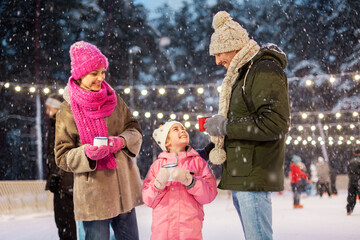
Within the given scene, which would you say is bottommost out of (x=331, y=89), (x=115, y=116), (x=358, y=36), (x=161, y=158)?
(x=161, y=158)

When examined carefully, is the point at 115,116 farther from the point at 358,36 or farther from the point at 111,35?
the point at 358,36

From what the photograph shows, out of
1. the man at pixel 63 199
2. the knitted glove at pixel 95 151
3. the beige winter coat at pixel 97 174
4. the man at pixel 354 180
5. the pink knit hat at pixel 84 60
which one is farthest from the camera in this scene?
the man at pixel 354 180

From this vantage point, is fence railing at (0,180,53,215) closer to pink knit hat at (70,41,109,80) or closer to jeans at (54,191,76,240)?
jeans at (54,191,76,240)

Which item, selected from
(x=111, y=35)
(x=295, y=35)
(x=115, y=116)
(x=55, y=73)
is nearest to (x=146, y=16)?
(x=111, y=35)

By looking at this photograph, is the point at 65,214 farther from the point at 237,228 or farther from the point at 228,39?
the point at 237,228

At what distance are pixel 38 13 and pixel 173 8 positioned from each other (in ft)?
32.4

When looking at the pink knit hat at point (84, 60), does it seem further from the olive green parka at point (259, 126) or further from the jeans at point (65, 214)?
the jeans at point (65, 214)

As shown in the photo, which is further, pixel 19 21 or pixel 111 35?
pixel 111 35

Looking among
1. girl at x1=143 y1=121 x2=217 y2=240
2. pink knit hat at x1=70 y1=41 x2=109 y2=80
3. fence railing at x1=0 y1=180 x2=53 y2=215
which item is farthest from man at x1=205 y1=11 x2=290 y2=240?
fence railing at x1=0 y1=180 x2=53 y2=215

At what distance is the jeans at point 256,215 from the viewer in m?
2.58

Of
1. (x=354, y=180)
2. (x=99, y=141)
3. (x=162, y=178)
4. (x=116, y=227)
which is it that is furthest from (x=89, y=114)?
(x=354, y=180)

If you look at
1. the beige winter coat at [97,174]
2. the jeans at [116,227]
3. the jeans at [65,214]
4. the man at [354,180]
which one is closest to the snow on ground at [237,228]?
the man at [354,180]

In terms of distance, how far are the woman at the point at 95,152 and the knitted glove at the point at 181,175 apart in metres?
0.42

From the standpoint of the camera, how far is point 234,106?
278cm
